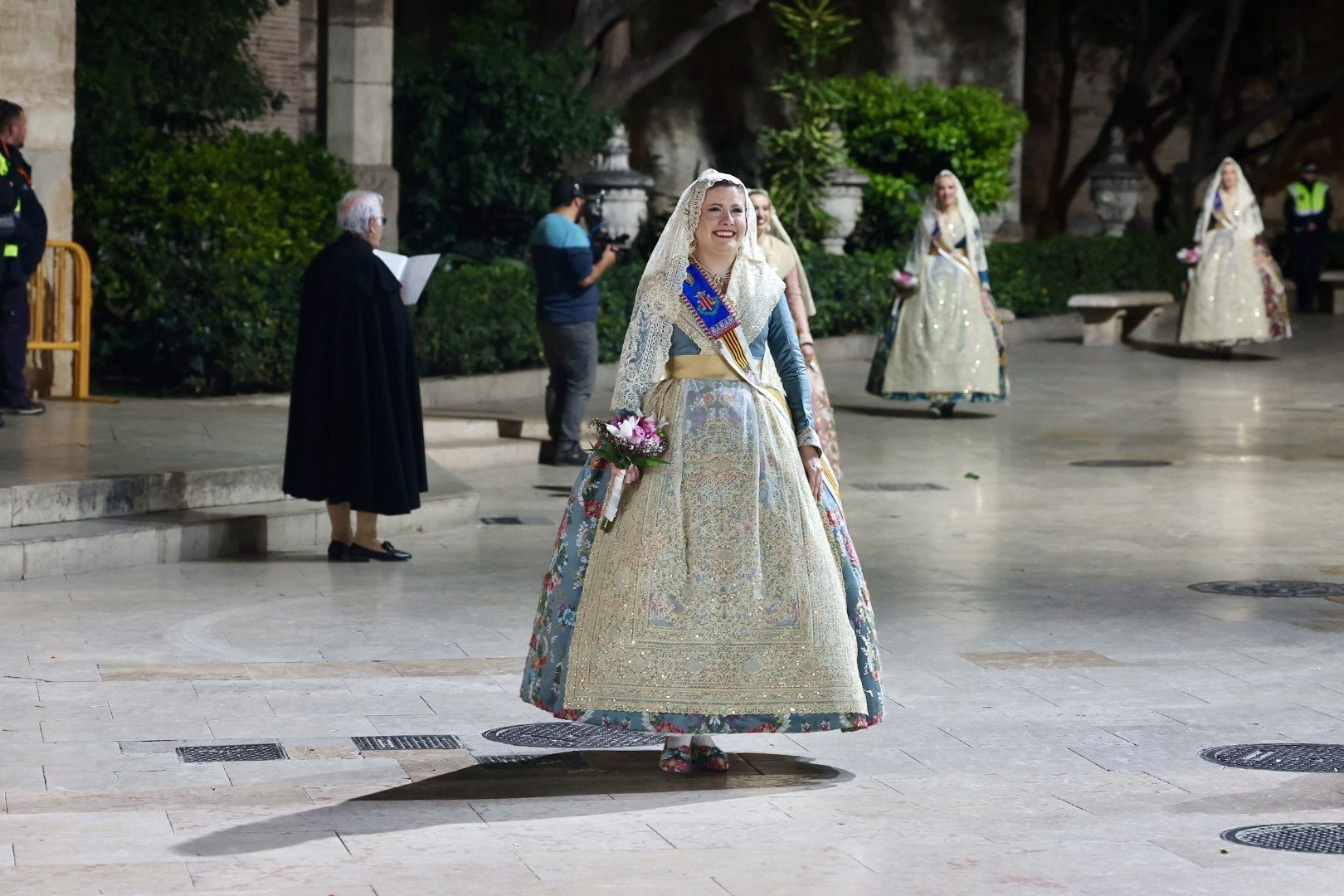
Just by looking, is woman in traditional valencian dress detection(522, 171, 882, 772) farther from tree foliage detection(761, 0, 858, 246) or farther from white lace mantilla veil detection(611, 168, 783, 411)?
tree foliage detection(761, 0, 858, 246)

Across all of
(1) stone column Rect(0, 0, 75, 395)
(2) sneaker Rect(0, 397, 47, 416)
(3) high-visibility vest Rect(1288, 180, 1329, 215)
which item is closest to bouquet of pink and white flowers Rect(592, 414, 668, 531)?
(2) sneaker Rect(0, 397, 47, 416)

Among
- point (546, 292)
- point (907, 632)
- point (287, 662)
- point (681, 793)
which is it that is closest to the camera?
point (681, 793)

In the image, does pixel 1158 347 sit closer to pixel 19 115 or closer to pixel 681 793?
pixel 19 115

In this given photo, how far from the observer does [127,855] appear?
5.16 metres

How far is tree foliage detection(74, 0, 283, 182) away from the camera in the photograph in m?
16.2

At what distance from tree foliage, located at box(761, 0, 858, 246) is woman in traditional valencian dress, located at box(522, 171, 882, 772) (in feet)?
53.3

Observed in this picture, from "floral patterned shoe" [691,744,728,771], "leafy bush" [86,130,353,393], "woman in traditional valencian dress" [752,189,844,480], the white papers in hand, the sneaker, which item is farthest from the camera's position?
"leafy bush" [86,130,353,393]

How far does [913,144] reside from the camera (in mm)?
24734

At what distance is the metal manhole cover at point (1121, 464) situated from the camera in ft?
45.9

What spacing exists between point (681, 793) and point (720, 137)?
2085 centimetres

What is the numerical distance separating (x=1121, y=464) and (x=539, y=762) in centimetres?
832

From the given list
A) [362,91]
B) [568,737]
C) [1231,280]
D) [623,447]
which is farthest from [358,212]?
[1231,280]

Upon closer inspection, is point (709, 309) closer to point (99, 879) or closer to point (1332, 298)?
point (99, 879)

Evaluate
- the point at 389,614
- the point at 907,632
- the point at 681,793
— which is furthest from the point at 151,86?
the point at 681,793
